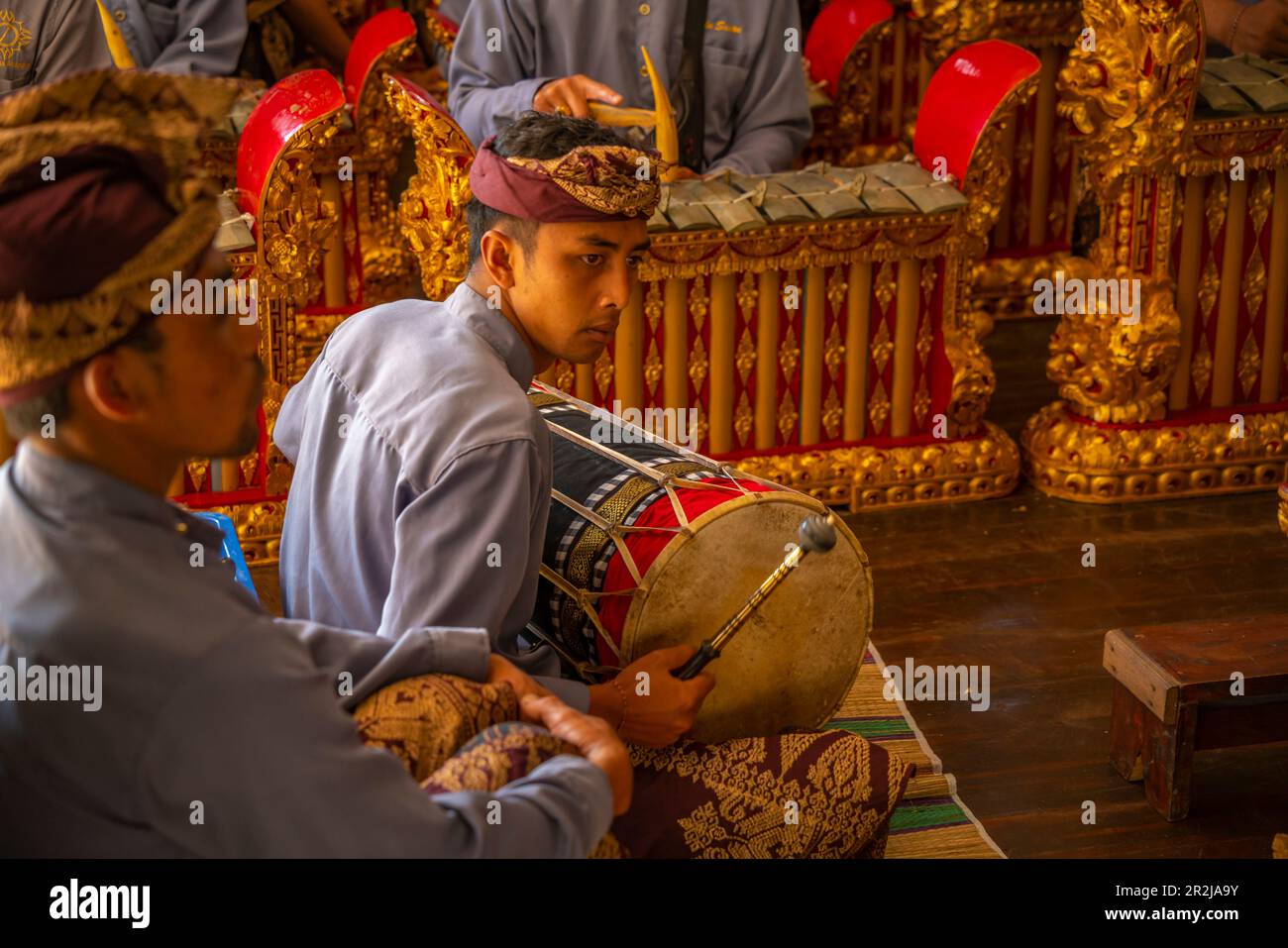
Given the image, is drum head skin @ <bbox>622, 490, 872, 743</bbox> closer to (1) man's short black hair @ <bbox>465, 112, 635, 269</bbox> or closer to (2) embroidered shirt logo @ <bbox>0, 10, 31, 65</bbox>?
(1) man's short black hair @ <bbox>465, 112, 635, 269</bbox>

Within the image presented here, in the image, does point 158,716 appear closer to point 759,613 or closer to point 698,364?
point 759,613

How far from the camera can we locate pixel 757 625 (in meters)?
2.58

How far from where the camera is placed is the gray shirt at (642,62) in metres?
4.61

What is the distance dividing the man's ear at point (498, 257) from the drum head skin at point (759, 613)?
1.57ft

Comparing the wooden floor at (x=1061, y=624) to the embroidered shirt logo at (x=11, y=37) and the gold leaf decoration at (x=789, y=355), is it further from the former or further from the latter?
the embroidered shirt logo at (x=11, y=37)

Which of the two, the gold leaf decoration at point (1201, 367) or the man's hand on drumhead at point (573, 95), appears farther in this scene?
the gold leaf decoration at point (1201, 367)

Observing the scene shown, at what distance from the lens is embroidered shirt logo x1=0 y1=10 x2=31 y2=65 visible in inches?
180

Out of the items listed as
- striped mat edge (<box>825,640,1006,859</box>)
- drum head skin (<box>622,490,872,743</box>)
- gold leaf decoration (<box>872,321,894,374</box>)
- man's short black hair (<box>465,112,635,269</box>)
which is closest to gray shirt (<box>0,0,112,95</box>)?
gold leaf decoration (<box>872,321,894,374</box>)

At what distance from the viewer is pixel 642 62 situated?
15.5 ft

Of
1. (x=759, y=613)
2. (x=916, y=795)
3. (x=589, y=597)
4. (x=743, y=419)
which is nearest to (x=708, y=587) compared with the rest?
Answer: (x=759, y=613)

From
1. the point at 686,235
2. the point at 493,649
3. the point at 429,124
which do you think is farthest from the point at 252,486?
the point at 493,649

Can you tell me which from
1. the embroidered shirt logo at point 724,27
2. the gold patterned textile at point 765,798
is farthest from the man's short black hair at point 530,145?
the embroidered shirt logo at point 724,27

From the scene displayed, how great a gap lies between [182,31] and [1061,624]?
131 inches

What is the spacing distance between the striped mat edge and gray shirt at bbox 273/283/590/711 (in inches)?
34.3
